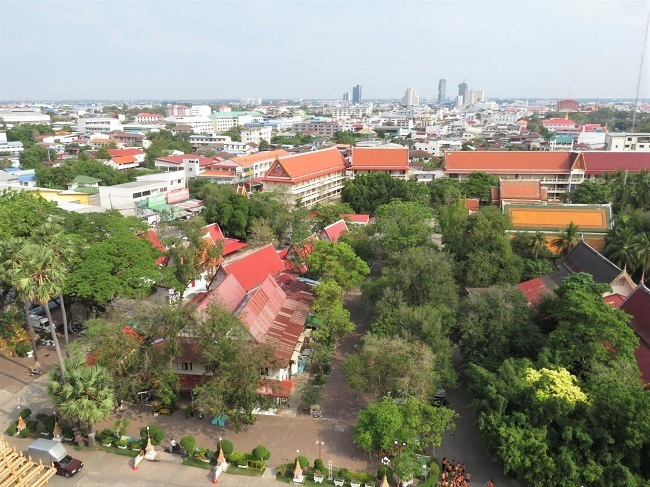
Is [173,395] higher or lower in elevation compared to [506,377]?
lower

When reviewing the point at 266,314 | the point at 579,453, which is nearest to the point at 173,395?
the point at 266,314

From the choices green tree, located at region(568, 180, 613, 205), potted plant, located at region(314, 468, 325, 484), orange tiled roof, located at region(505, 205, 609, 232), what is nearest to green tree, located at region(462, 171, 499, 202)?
green tree, located at region(568, 180, 613, 205)

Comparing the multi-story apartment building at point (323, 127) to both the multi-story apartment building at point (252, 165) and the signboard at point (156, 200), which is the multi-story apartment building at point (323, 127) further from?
the signboard at point (156, 200)

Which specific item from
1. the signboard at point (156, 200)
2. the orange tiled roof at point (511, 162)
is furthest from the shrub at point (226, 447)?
the orange tiled roof at point (511, 162)

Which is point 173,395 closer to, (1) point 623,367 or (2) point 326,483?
(2) point 326,483

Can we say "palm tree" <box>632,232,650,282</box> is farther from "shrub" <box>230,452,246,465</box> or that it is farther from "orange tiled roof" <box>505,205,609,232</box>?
"shrub" <box>230,452,246,465</box>
